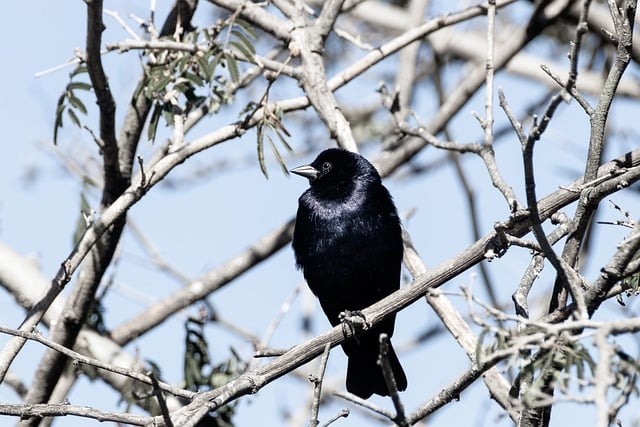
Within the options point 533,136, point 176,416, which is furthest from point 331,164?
point 533,136

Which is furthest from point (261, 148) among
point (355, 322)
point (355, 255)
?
point (355, 322)

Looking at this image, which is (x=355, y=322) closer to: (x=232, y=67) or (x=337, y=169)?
(x=232, y=67)

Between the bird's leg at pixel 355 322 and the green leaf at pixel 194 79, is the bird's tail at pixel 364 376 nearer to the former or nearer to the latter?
the bird's leg at pixel 355 322

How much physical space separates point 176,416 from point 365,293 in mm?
2038

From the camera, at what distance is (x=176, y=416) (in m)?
3.46

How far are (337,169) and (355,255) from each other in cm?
71

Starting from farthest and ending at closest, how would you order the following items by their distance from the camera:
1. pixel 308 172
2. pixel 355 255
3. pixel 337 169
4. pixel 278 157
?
pixel 308 172
pixel 337 169
pixel 355 255
pixel 278 157

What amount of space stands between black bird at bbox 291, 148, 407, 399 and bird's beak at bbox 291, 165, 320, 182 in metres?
0.27

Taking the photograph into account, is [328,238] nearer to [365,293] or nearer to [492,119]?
[365,293]

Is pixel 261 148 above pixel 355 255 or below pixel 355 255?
above

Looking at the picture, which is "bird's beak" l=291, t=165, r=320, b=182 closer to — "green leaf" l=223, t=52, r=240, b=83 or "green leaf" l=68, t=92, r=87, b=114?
"green leaf" l=223, t=52, r=240, b=83

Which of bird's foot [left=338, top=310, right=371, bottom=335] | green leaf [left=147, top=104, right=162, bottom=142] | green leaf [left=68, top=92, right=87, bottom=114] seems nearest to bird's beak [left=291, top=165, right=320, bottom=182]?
green leaf [left=147, top=104, right=162, bottom=142]

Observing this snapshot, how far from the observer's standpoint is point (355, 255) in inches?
206

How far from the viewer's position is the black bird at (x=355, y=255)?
17.2 feet
